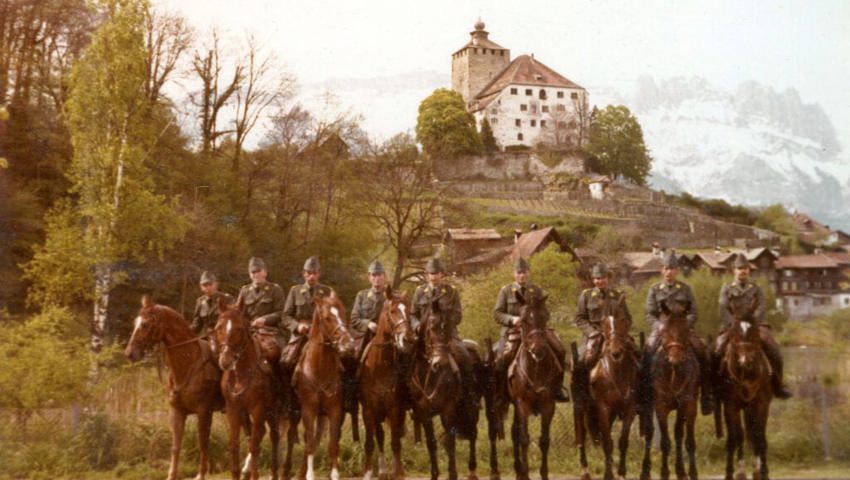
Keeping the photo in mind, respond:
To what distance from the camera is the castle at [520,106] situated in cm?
3919

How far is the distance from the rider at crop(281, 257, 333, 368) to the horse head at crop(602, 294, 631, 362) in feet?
11.1

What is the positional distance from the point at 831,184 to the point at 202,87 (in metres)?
18.2

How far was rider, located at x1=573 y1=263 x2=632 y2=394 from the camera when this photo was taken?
9.88 metres

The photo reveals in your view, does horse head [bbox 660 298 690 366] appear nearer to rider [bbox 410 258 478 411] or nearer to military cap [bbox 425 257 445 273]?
rider [bbox 410 258 478 411]

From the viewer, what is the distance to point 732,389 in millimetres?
9547

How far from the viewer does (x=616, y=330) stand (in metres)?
9.32

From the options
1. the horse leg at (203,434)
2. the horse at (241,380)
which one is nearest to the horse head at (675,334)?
the horse at (241,380)

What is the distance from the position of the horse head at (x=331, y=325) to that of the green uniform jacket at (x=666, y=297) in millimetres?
3829

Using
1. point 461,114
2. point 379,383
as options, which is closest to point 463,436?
point 379,383

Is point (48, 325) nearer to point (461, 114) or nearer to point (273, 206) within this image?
point (273, 206)

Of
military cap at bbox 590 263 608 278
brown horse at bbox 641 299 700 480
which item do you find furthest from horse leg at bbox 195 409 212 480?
brown horse at bbox 641 299 700 480

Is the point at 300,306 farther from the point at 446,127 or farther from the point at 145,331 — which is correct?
the point at 446,127

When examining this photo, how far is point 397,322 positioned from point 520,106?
1763 inches

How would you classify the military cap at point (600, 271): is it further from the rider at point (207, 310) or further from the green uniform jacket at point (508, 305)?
the rider at point (207, 310)
